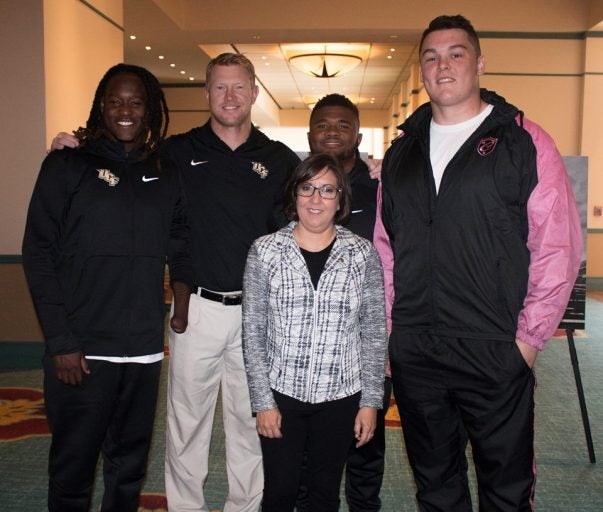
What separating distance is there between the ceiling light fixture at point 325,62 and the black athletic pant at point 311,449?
11970mm

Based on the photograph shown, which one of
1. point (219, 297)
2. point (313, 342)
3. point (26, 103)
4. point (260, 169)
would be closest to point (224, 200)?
point (260, 169)

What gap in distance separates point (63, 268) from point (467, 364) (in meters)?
1.40

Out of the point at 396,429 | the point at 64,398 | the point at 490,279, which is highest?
the point at 490,279

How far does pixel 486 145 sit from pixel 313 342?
2.86 feet

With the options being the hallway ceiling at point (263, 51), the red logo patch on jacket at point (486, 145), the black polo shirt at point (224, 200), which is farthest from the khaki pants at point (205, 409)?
the hallway ceiling at point (263, 51)

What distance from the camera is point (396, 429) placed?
4.17m

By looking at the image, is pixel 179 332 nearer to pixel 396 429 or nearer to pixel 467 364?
pixel 467 364

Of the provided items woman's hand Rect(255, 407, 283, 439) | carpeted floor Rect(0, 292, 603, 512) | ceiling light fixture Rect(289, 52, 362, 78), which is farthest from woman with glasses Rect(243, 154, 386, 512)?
ceiling light fixture Rect(289, 52, 362, 78)

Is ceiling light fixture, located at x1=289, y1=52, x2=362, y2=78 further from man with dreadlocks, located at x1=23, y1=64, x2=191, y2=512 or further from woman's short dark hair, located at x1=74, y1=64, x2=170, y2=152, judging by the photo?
man with dreadlocks, located at x1=23, y1=64, x2=191, y2=512

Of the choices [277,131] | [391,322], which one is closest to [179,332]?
[391,322]

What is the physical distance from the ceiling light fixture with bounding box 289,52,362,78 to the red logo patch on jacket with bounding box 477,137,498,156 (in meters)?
11.7

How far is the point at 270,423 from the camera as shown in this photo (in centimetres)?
217

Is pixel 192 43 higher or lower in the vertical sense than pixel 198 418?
higher

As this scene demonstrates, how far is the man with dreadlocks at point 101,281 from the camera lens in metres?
2.17
